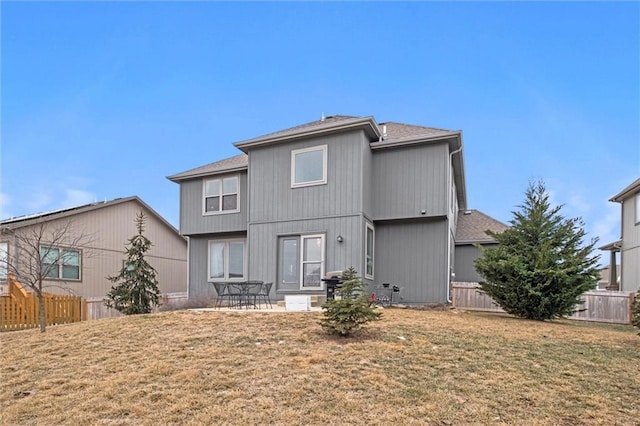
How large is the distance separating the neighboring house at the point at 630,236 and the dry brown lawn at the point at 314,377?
445 inches

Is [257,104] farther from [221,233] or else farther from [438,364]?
[438,364]

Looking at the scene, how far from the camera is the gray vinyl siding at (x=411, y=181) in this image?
40.5 feet

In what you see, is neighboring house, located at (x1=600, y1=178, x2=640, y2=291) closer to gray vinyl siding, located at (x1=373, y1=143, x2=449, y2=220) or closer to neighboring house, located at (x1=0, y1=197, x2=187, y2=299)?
gray vinyl siding, located at (x1=373, y1=143, x2=449, y2=220)

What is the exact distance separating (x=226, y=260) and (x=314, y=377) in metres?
11.3

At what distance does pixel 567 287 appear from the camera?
34.9ft

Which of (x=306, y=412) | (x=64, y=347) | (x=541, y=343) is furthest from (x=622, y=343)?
(x=64, y=347)

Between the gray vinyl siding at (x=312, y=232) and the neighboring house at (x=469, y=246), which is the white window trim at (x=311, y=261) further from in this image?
the neighboring house at (x=469, y=246)

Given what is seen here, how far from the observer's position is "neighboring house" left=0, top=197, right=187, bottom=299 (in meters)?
16.5

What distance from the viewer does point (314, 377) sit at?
16.8ft

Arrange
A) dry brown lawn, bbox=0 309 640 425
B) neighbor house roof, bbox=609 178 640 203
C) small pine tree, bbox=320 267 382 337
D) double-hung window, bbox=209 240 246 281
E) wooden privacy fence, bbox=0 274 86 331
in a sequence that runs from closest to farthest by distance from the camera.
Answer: dry brown lawn, bbox=0 309 640 425
small pine tree, bbox=320 267 382 337
wooden privacy fence, bbox=0 274 86 331
double-hung window, bbox=209 240 246 281
neighbor house roof, bbox=609 178 640 203

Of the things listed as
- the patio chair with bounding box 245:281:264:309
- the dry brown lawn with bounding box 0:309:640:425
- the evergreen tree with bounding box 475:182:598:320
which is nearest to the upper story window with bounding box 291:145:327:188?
the patio chair with bounding box 245:281:264:309

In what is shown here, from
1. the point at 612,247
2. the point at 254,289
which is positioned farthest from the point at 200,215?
the point at 612,247

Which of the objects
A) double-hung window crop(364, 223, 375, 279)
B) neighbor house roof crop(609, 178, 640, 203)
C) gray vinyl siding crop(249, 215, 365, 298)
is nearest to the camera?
gray vinyl siding crop(249, 215, 365, 298)

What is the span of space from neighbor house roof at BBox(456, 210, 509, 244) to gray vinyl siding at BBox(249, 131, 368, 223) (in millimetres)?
6833
